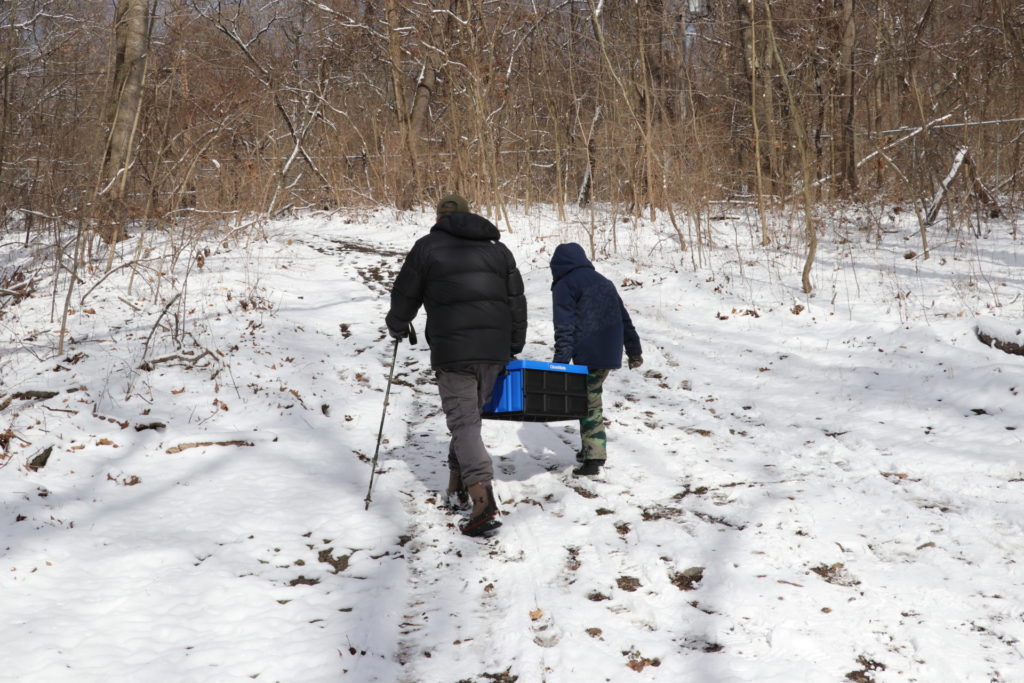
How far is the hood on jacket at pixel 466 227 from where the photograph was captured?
4.66 metres

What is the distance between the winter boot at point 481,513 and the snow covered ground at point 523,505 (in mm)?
102

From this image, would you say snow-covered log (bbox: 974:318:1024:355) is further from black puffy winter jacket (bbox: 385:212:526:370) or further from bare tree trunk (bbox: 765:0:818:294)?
black puffy winter jacket (bbox: 385:212:526:370)

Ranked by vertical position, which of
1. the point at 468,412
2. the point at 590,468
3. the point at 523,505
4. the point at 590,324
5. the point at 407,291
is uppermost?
the point at 407,291

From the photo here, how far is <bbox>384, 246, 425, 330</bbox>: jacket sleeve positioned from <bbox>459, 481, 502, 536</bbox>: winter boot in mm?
1202

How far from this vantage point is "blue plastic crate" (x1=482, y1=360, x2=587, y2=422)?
4.84 m

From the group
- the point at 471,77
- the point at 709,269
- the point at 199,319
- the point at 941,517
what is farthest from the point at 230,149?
the point at 941,517

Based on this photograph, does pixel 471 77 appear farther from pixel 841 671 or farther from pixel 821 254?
pixel 841 671

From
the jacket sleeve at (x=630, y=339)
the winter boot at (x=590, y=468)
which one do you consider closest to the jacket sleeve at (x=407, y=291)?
the jacket sleeve at (x=630, y=339)

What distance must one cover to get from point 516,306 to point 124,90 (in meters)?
9.46

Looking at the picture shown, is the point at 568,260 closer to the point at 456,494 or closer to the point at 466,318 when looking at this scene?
the point at 466,318

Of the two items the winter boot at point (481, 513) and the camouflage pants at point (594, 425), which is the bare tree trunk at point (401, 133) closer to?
the camouflage pants at point (594, 425)

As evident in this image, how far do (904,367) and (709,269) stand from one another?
15.5 feet

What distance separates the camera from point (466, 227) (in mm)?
4668

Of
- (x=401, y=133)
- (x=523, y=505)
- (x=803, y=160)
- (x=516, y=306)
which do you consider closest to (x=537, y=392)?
(x=516, y=306)
